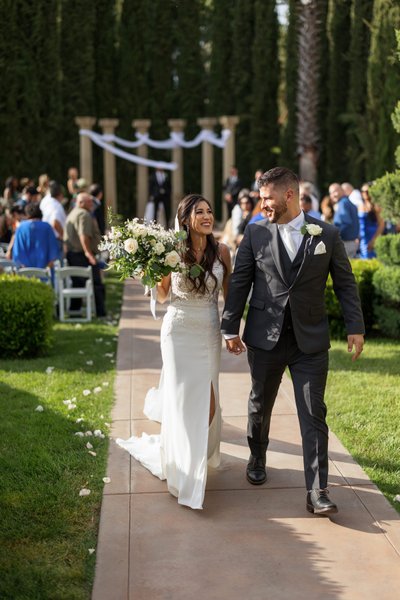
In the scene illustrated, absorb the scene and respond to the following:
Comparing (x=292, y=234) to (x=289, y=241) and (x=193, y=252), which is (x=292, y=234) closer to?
(x=289, y=241)

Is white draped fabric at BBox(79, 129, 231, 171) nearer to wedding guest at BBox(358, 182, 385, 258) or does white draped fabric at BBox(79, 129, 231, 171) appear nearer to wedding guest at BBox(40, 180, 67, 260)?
wedding guest at BBox(40, 180, 67, 260)

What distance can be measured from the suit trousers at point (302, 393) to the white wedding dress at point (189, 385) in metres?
Result: 0.30

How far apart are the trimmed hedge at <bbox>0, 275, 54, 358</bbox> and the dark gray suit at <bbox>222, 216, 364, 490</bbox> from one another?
4.61 meters

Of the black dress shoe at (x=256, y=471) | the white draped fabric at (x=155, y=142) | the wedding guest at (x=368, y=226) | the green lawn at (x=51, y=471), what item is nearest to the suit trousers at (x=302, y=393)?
the black dress shoe at (x=256, y=471)

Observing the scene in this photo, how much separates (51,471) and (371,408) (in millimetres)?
2966

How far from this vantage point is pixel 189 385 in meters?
5.58

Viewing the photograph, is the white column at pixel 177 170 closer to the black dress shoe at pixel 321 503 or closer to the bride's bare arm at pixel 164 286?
the bride's bare arm at pixel 164 286

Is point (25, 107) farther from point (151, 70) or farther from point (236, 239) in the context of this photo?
point (236, 239)

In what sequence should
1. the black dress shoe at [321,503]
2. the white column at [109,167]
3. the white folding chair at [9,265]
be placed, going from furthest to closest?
the white column at [109,167]
the white folding chair at [9,265]
the black dress shoe at [321,503]

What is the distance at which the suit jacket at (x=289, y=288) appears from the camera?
5238 millimetres

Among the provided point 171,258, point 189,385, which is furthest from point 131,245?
point 189,385

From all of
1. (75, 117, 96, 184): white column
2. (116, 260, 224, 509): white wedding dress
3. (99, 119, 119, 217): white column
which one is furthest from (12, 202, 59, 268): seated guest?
(99, 119, 119, 217): white column

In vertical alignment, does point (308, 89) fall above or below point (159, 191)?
above

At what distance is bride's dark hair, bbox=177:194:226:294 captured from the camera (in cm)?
556
